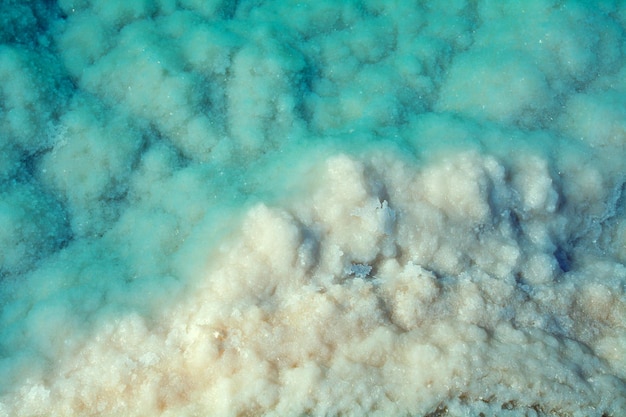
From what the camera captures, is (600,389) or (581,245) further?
(581,245)

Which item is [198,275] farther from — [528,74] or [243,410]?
[528,74]

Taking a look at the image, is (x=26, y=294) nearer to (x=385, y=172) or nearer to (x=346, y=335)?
(x=346, y=335)

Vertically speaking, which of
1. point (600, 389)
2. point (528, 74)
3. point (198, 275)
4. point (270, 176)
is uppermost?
point (528, 74)

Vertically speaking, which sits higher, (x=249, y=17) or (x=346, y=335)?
(x=249, y=17)

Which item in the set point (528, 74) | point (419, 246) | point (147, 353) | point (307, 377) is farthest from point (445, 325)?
point (528, 74)

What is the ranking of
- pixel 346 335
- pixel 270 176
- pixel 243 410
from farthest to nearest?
pixel 270 176 < pixel 346 335 < pixel 243 410

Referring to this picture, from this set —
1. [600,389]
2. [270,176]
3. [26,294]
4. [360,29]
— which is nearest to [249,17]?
[360,29]

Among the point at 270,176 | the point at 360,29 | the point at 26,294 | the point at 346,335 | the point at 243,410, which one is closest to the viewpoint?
the point at 243,410
